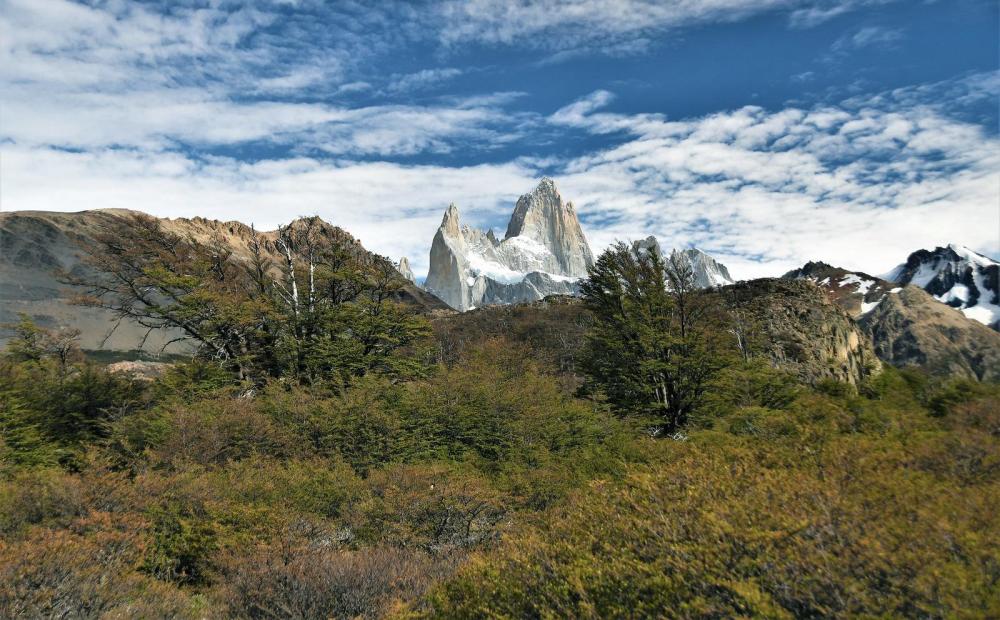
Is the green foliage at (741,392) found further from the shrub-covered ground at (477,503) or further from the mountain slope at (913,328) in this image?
the mountain slope at (913,328)

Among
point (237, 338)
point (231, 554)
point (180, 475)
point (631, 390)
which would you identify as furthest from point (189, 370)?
point (631, 390)

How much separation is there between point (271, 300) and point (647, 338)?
1936cm

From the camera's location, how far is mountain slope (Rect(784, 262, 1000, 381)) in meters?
104

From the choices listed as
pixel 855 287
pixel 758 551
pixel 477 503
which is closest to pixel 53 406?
pixel 477 503

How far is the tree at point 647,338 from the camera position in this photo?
873 inches

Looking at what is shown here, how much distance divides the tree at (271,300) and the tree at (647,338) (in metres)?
10.6

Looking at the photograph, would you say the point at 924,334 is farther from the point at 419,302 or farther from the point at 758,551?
the point at 758,551

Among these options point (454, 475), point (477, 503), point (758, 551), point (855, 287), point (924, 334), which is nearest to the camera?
point (758, 551)

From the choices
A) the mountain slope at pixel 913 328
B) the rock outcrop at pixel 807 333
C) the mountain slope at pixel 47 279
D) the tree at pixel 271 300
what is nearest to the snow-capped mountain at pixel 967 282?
the mountain slope at pixel 913 328

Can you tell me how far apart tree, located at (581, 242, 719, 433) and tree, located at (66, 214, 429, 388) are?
34.8 ft

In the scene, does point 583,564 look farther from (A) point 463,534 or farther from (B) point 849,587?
(A) point 463,534

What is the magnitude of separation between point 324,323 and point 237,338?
432cm

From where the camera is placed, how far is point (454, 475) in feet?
47.3

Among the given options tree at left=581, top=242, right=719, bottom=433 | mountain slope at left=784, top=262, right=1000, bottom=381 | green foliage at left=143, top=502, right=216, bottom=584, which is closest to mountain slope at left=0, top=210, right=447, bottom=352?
tree at left=581, top=242, right=719, bottom=433
